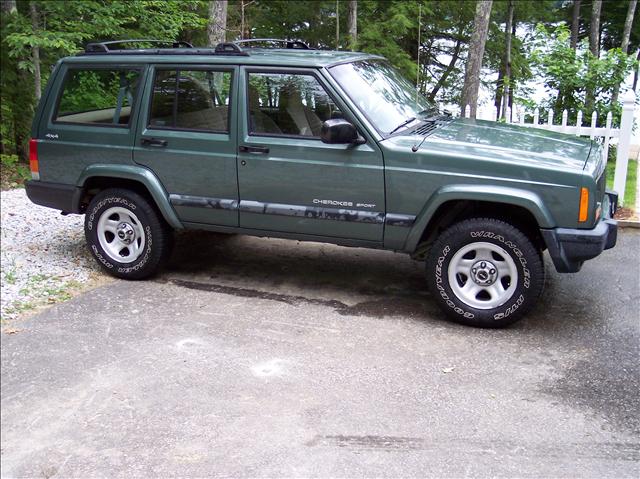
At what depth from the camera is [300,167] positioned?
16.8ft

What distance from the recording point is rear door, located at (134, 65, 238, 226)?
5.39m

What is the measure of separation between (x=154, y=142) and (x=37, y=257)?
66.5 inches

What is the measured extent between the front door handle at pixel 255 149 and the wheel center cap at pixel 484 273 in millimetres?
1916

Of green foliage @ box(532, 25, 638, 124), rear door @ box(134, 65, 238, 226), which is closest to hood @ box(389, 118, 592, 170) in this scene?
rear door @ box(134, 65, 238, 226)

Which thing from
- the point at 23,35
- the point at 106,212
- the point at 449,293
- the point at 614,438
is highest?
the point at 23,35

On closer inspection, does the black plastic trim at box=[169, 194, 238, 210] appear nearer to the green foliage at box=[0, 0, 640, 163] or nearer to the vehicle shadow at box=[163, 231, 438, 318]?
the vehicle shadow at box=[163, 231, 438, 318]

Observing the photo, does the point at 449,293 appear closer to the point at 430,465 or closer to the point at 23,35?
the point at 430,465

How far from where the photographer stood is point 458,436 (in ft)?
11.5

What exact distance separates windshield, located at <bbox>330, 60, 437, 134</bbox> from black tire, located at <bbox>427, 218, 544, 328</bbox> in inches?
41.1

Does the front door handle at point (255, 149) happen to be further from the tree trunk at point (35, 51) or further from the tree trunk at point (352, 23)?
the tree trunk at point (352, 23)

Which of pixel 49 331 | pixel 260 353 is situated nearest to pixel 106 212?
pixel 49 331

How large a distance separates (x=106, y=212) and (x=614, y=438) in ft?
14.8

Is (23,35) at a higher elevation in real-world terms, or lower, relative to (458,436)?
higher

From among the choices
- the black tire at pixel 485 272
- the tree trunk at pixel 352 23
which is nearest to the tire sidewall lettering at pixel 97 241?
the black tire at pixel 485 272
